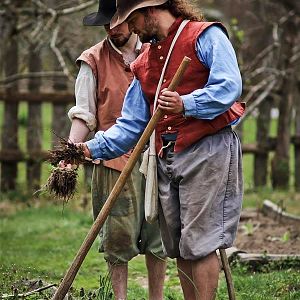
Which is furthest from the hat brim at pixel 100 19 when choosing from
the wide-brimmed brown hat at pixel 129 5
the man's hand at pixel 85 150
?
the man's hand at pixel 85 150

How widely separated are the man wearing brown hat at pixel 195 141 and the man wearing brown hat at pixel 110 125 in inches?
38.3

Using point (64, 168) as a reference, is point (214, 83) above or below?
above

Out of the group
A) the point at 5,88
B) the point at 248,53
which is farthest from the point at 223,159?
the point at 248,53

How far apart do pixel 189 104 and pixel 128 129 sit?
62 cm

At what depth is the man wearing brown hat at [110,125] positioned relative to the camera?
19.3ft

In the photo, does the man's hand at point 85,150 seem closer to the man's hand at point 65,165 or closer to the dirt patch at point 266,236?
the man's hand at point 65,165

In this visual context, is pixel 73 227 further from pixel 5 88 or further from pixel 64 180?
pixel 64 180

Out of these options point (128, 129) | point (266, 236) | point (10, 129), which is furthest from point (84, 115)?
point (10, 129)

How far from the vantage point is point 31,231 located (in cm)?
995

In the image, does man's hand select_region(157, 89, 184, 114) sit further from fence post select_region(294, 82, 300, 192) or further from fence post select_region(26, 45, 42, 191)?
fence post select_region(294, 82, 300, 192)

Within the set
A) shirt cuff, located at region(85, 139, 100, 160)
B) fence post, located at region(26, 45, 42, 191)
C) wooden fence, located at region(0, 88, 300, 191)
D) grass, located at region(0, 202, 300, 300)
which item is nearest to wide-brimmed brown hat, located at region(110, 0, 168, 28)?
shirt cuff, located at region(85, 139, 100, 160)

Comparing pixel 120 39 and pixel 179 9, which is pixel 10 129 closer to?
pixel 120 39

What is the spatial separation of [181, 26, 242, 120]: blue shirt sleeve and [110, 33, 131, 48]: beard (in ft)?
4.45

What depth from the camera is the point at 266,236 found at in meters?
8.96
